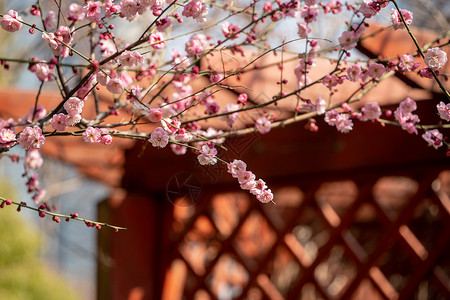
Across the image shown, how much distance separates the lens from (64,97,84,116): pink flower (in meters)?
0.99

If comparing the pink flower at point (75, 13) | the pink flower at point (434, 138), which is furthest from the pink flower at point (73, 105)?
the pink flower at point (434, 138)

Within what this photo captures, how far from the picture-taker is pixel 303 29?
4.35ft

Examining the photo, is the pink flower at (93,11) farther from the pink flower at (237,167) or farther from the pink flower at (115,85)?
the pink flower at (237,167)

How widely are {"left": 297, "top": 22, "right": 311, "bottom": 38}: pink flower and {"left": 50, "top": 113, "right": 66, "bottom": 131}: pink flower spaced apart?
593 millimetres

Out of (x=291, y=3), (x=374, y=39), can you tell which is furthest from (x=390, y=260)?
(x=291, y=3)

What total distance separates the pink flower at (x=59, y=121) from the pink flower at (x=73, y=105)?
2 centimetres

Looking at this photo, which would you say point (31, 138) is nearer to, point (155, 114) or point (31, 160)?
point (155, 114)

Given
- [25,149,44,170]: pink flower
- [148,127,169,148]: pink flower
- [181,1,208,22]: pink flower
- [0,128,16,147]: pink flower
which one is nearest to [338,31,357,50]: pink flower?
[181,1,208,22]: pink flower

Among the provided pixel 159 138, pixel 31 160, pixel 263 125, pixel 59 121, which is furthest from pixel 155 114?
pixel 31 160

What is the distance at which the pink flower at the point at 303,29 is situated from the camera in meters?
1.31

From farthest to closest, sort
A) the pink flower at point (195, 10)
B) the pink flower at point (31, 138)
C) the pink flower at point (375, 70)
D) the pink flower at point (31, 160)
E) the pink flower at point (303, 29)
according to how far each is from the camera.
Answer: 1. the pink flower at point (31, 160)
2. the pink flower at point (303, 29)
3. the pink flower at point (375, 70)
4. the pink flower at point (195, 10)
5. the pink flower at point (31, 138)

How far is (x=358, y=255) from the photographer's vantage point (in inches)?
98.6

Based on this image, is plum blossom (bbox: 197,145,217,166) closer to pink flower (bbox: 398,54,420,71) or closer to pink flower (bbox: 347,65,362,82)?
pink flower (bbox: 347,65,362,82)

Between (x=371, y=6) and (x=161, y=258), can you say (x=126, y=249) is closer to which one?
(x=161, y=258)
